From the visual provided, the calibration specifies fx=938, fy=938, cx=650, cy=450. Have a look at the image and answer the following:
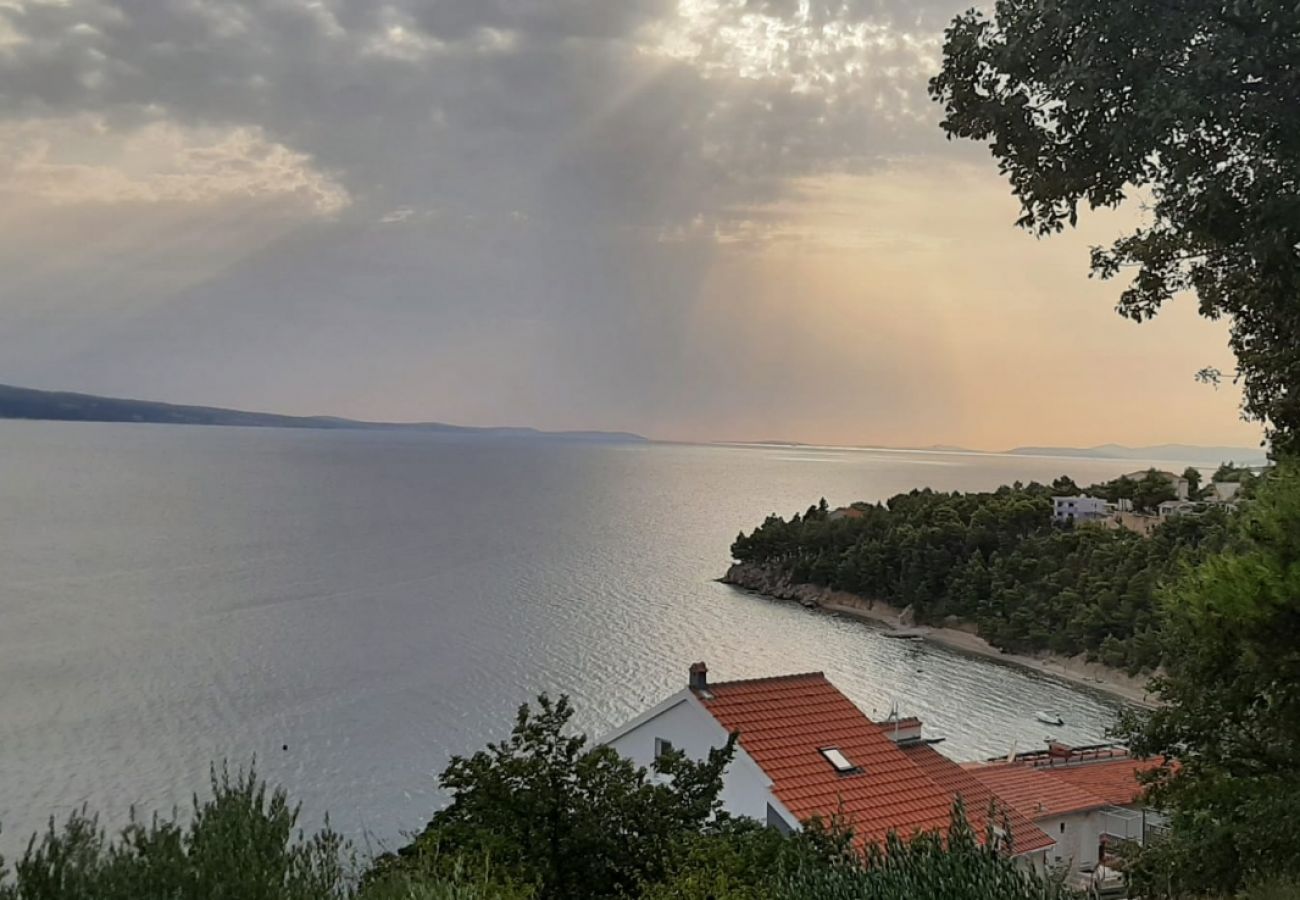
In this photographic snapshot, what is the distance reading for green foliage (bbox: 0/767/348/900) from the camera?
5.91m

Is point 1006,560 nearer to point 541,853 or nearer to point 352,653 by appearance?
point 352,653

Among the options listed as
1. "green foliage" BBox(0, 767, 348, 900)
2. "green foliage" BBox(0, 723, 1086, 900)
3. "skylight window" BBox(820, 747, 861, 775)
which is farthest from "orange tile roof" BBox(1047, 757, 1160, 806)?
"green foliage" BBox(0, 767, 348, 900)

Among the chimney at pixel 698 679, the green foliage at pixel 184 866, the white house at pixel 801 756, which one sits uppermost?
the green foliage at pixel 184 866

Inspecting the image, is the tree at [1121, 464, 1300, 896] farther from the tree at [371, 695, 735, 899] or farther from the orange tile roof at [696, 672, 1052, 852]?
the orange tile roof at [696, 672, 1052, 852]

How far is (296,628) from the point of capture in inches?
1875

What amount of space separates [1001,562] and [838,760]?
173ft

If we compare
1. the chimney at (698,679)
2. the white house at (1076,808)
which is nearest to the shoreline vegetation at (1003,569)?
the white house at (1076,808)

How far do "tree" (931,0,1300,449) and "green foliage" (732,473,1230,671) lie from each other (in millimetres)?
40130

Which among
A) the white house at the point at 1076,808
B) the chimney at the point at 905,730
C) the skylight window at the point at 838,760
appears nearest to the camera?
the skylight window at the point at 838,760

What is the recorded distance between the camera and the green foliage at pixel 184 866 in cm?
591

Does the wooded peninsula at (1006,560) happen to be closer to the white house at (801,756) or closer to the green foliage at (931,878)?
the white house at (801,756)

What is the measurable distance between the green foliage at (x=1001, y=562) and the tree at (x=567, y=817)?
126 ft

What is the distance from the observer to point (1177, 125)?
18.7ft

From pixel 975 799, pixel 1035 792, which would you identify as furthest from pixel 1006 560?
pixel 975 799
